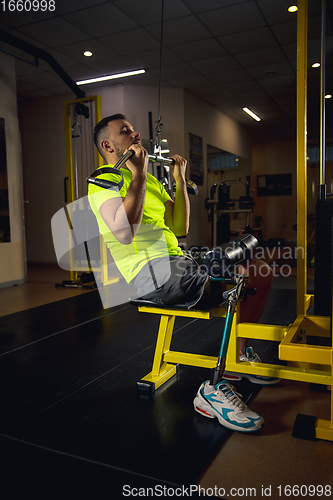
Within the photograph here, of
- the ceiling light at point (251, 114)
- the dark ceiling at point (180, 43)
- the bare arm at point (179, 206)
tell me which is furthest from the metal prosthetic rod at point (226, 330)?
the ceiling light at point (251, 114)

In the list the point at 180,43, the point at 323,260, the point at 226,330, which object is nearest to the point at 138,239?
the point at 226,330

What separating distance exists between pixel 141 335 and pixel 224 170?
19.1 ft

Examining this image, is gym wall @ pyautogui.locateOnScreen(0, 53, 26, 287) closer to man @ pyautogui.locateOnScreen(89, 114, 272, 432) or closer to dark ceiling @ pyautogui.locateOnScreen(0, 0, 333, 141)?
dark ceiling @ pyautogui.locateOnScreen(0, 0, 333, 141)

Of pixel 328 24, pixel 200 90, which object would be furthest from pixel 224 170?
pixel 328 24

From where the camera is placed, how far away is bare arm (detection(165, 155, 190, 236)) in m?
1.85

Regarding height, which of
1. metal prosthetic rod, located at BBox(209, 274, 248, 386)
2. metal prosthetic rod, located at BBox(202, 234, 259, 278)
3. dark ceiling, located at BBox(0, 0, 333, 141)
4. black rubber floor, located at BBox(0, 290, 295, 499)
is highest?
dark ceiling, located at BBox(0, 0, 333, 141)

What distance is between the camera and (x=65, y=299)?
147 inches

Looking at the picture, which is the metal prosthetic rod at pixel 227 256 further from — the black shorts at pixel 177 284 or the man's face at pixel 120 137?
the man's face at pixel 120 137

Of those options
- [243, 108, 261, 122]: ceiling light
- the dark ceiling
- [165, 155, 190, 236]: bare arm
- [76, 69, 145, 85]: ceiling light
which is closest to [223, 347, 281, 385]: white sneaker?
[165, 155, 190, 236]: bare arm

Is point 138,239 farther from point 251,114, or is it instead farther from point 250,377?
point 251,114

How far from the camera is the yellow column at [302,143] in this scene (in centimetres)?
165

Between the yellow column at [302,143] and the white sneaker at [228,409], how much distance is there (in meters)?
0.54

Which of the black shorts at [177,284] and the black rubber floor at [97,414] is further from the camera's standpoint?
the black shorts at [177,284]

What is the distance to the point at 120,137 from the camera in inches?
64.4
